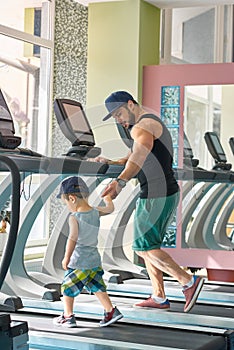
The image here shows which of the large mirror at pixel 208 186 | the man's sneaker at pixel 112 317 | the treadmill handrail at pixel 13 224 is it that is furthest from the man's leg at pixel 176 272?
the large mirror at pixel 208 186

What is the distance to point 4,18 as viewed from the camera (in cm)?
760

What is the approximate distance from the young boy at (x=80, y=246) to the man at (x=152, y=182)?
1.49 ft

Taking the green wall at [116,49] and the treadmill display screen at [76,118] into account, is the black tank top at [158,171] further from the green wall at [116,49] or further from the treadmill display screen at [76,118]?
the green wall at [116,49]

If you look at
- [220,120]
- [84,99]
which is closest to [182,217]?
[220,120]

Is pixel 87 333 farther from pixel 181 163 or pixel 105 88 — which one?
pixel 105 88

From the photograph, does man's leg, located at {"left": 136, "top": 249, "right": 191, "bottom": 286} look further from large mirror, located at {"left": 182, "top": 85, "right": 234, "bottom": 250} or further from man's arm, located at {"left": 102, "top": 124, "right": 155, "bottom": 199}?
large mirror, located at {"left": 182, "top": 85, "right": 234, "bottom": 250}

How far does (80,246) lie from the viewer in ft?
14.2

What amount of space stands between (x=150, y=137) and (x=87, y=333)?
123 cm

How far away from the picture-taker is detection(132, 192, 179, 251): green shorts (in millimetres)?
4828

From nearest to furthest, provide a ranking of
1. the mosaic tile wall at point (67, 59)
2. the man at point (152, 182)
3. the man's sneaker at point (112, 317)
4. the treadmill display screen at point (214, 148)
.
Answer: the man's sneaker at point (112, 317) < the man at point (152, 182) < the treadmill display screen at point (214, 148) < the mosaic tile wall at point (67, 59)

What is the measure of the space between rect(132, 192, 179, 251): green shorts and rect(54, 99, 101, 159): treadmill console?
50 cm

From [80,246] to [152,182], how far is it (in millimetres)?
759

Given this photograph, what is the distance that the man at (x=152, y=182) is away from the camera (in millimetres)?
4727

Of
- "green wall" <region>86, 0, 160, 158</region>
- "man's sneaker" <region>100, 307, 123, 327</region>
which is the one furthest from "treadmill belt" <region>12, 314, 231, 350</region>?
"green wall" <region>86, 0, 160, 158</region>
